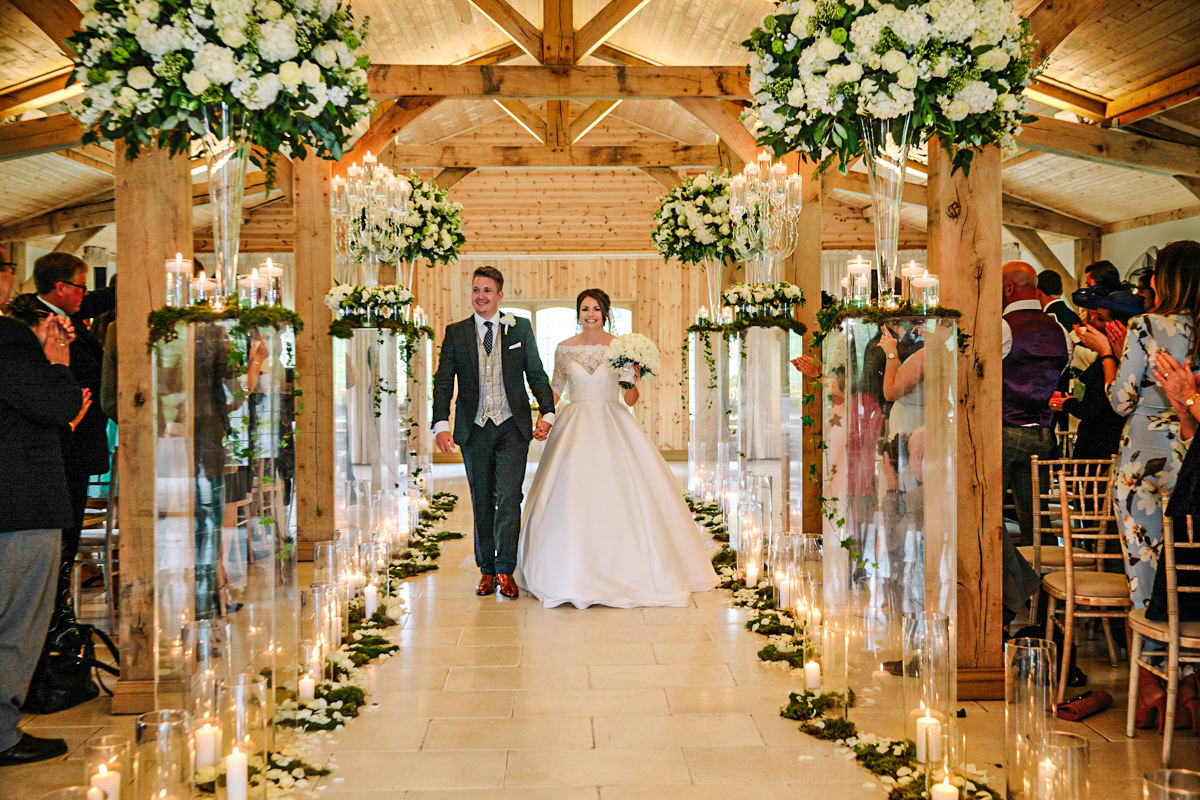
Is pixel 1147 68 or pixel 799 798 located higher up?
pixel 1147 68

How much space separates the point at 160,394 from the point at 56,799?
186 centimetres

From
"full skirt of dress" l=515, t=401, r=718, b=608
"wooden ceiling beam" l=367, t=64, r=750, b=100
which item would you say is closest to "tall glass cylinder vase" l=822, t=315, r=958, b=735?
"full skirt of dress" l=515, t=401, r=718, b=608

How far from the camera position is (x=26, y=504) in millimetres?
3408

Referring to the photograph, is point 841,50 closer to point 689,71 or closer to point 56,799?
point 56,799

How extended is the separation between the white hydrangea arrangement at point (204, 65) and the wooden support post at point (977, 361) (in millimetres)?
2355

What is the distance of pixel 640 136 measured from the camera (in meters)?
14.7

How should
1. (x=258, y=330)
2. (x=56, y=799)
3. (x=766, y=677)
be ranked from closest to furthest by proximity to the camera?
(x=56, y=799), (x=258, y=330), (x=766, y=677)

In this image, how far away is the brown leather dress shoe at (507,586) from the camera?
231 inches

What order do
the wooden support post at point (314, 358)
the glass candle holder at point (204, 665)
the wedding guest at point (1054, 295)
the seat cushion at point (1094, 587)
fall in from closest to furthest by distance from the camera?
the glass candle holder at point (204, 665)
the seat cushion at point (1094, 587)
the wedding guest at point (1054, 295)
the wooden support post at point (314, 358)

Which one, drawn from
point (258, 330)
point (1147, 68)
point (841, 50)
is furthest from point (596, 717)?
point (1147, 68)

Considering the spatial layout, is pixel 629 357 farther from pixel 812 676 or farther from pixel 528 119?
pixel 528 119

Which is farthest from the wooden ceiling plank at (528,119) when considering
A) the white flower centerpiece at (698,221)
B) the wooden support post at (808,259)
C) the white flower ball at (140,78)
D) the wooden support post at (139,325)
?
the white flower ball at (140,78)

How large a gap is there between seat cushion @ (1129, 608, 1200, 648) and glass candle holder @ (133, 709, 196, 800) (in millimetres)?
3009

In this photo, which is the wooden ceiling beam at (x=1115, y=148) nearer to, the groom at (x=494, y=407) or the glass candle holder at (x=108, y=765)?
the groom at (x=494, y=407)
